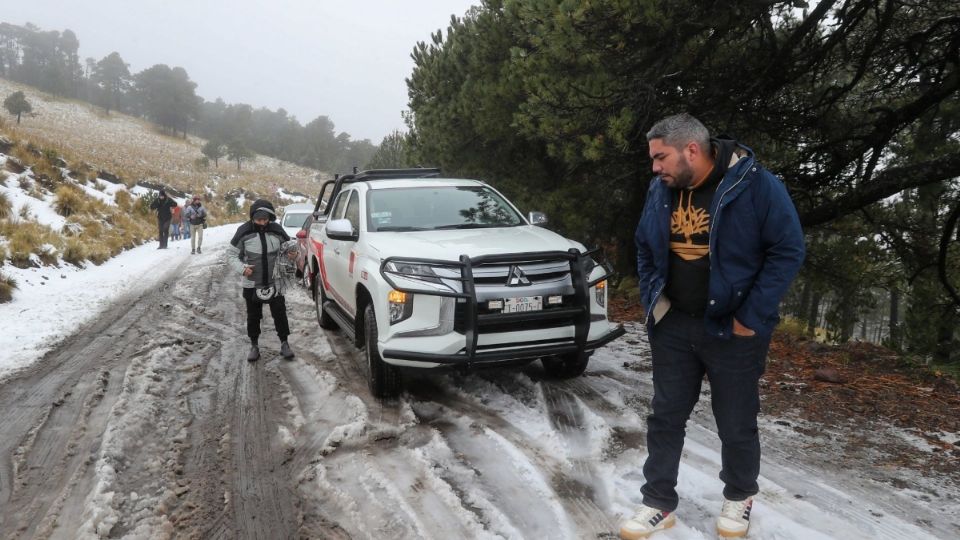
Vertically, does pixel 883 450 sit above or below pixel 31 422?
above

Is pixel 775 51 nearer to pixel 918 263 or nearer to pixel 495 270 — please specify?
pixel 918 263

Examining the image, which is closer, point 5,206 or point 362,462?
point 362,462

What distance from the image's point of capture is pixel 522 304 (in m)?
4.35

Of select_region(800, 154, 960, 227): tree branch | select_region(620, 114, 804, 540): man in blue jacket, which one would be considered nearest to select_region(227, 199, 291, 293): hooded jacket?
select_region(620, 114, 804, 540): man in blue jacket

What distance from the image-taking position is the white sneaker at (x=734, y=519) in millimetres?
2885

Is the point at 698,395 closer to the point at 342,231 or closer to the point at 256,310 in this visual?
the point at 342,231

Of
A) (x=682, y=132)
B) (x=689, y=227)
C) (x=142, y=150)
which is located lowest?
(x=689, y=227)

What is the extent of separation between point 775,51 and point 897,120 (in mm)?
1372

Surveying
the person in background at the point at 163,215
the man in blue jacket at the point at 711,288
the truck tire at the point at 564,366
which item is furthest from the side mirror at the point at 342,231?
the person in background at the point at 163,215

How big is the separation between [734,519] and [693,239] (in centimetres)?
141

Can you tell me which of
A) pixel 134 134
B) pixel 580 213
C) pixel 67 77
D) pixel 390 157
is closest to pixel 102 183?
pixel 390 157

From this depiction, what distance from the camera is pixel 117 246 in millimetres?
16125

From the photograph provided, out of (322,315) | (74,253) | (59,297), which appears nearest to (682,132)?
(322,315)

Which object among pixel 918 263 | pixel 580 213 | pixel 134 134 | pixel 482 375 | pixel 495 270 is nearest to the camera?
pixel 495 270
